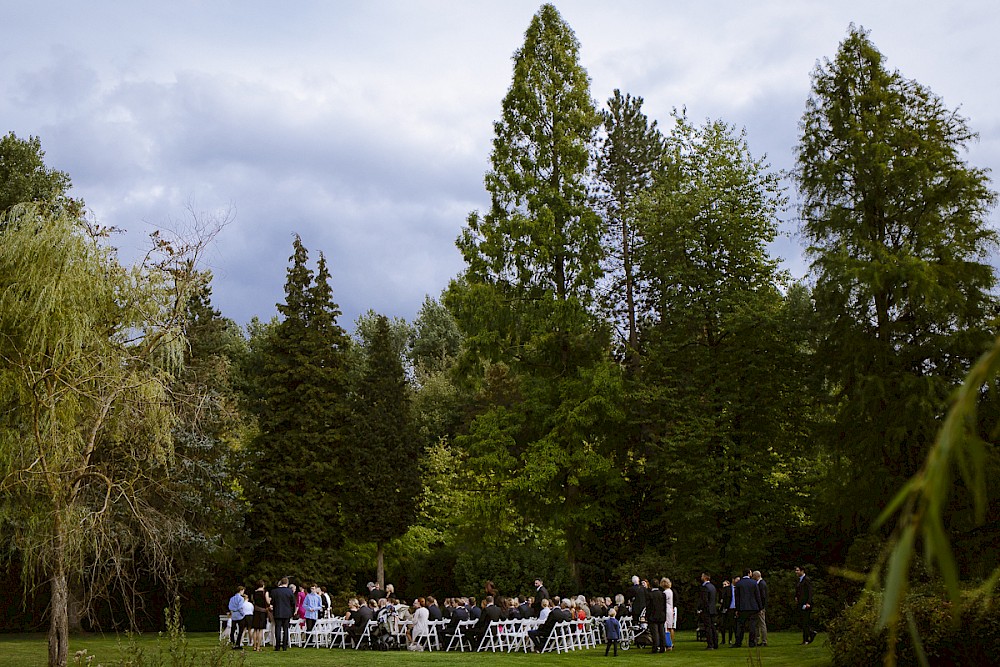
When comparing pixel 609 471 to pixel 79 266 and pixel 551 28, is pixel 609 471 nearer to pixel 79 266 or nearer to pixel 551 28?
pixel 551 28

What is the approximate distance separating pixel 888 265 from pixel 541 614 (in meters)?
12.6

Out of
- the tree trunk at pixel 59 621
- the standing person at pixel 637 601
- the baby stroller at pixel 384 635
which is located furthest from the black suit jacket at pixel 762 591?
the tree trunk at pixel 59 621

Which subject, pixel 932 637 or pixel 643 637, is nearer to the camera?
pixel 932 637

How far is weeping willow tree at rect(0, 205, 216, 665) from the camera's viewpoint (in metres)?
16.0

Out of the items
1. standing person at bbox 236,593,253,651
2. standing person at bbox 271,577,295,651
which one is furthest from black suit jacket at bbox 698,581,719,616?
standing person at bbox 236,593,253,651

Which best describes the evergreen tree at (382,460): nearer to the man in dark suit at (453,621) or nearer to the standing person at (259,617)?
the man in dark suit at (453,621)

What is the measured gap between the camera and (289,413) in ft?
133

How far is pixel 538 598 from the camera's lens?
26484 mm

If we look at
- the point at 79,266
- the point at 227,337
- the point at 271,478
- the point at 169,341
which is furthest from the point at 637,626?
the point at 227,337

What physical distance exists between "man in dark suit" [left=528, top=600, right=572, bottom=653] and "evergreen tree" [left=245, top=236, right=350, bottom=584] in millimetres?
16010

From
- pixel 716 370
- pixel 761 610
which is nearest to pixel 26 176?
pixel 716 370

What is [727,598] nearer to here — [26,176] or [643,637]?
[643,637]

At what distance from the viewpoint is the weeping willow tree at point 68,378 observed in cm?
1602

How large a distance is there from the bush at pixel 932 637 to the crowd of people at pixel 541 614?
495 centimetres
